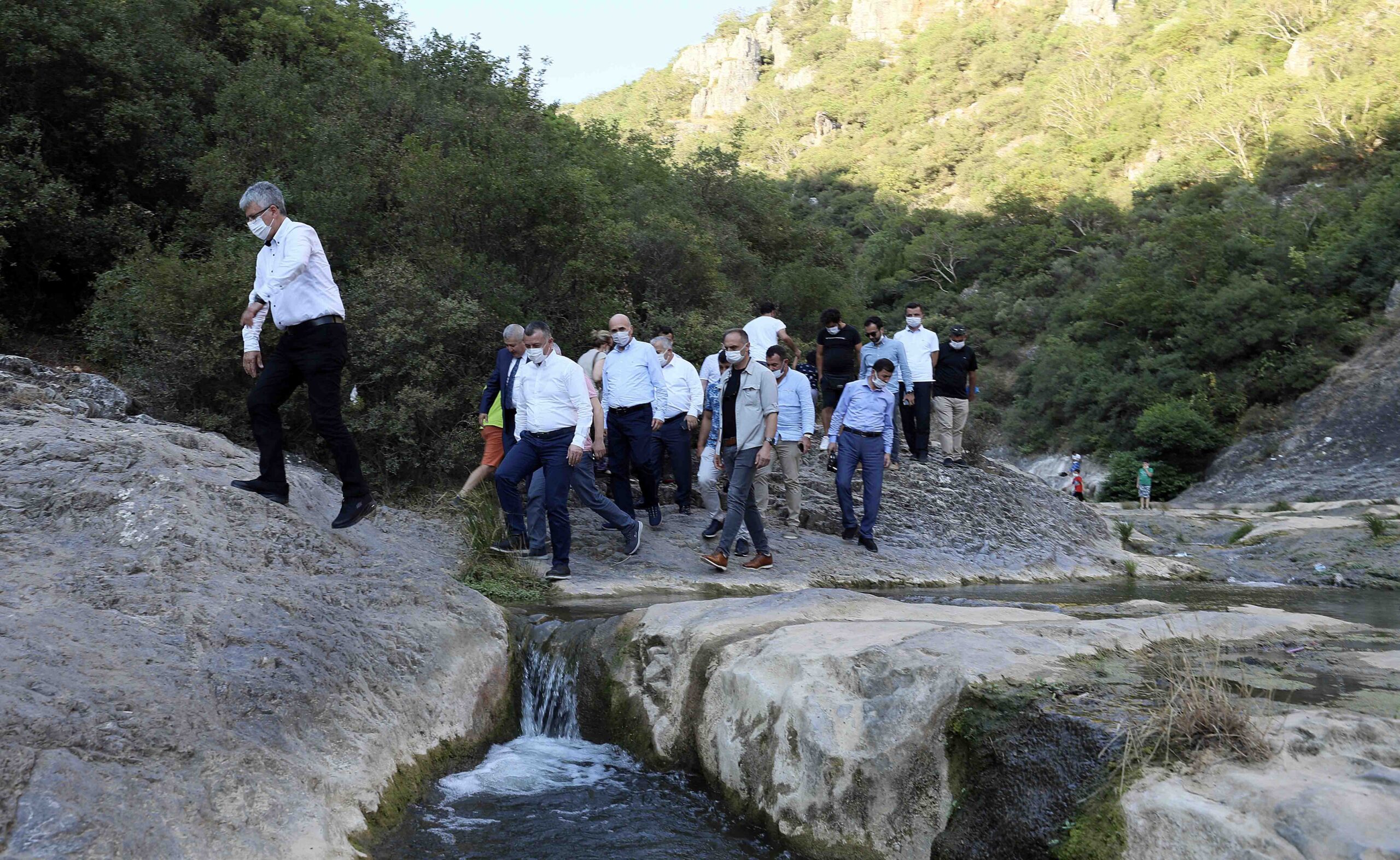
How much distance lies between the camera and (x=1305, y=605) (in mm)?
8789

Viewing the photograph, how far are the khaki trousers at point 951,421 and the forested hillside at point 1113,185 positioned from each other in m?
17.8

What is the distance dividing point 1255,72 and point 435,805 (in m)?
88.2

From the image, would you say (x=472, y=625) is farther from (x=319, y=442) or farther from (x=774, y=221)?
(x=774, y=221)

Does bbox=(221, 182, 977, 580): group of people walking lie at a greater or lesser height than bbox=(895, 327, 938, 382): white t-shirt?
lesser

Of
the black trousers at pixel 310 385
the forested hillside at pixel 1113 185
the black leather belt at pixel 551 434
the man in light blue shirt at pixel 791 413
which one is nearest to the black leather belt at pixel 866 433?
the man in light blue shirt at pixel 791 413

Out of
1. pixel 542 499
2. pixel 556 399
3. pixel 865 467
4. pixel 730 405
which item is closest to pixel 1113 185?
pixel 865 467

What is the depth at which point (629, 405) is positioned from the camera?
9.55 meters

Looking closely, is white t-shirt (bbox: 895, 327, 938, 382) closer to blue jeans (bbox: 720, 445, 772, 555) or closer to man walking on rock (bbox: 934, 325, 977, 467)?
man walking on rock (bbox: 934, 325, 977, 467)

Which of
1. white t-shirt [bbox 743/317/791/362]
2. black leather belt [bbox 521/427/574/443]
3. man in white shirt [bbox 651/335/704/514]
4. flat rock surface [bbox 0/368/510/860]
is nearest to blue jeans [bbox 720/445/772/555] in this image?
man in white shirt [bbox 651/335/704/514]

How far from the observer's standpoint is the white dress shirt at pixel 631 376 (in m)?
9.45

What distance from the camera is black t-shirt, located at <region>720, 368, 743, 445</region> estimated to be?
30.7 ft

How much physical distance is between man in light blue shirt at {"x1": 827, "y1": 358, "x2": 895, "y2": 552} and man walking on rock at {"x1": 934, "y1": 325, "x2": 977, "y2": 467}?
3142 millimetres

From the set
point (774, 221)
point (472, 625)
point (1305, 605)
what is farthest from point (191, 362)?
point (774, 221)

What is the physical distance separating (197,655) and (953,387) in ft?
35.1
